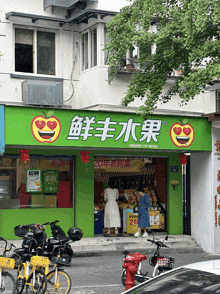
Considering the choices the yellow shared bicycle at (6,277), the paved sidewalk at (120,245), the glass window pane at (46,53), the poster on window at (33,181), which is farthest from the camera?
the glass window pane at (46,53)

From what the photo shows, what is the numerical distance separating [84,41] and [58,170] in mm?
4291

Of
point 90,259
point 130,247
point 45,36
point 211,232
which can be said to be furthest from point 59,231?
point 45,36

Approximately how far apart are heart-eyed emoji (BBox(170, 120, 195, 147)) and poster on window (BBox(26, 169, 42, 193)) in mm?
4414

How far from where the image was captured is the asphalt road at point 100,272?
10133 mm

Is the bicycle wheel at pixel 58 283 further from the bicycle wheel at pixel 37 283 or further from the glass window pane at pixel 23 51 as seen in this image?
the glass window pane at pixel 23 51

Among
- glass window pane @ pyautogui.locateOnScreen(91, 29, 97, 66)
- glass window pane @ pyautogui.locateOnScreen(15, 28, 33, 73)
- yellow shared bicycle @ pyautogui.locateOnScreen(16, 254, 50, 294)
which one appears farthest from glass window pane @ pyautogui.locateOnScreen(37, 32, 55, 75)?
yellow shared bicycle @ pyautogui.locateOnScreen(16, 254, 50, 294)

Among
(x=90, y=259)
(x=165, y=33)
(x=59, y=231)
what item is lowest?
(x=90, y=259)

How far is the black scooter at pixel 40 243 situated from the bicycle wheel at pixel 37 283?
0.39 metres

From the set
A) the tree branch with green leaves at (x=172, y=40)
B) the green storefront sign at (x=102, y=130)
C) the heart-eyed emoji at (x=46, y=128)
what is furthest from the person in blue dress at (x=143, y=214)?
the tree branch with green leaves at (x=172, y=40)

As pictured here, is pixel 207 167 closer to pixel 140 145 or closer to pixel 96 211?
pixel 140 145

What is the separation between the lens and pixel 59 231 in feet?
42.1

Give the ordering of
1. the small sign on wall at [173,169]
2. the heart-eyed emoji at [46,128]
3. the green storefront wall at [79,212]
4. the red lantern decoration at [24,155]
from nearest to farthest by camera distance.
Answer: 1. the heart-eyed emoji at [46,128]
2. the red lantern decoration at [24,155]
3. the green storefront wall at [79,212]
4. the small sign on wall at [173,169]

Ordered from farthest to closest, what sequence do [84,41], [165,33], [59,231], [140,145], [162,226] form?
[162,226], [84,41], [140,145], [59,231], [165,33]

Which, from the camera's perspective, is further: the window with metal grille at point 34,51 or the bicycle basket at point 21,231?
the window with metal grille at point 34,51
